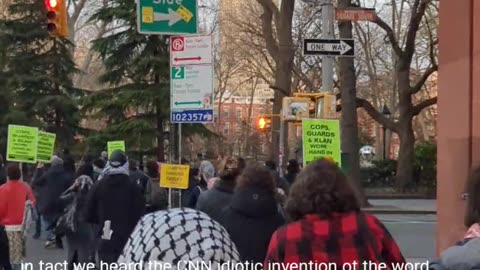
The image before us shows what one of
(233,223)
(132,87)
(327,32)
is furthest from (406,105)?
(233,223)

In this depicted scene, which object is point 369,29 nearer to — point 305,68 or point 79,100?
point 305,68

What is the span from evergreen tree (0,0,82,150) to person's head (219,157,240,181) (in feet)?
93.8

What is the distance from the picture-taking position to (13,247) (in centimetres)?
1129

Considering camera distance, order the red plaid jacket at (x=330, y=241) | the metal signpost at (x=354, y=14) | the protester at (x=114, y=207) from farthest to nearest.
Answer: the metal signpost at (x=354, y=14), the protester at (x=114, y=207), the red plaid jacket at (x=330, y=241)

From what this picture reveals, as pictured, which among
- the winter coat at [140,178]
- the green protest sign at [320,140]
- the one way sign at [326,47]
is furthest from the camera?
the winter coat at [140,178]

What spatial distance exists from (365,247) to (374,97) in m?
58.5

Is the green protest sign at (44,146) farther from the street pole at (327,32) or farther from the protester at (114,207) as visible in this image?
the protester at (114,207)

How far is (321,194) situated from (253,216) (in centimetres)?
236

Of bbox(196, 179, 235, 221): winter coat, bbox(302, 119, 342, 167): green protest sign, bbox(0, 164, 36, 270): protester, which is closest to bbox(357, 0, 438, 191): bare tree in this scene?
bbox(0, 164, 36, 270): protester

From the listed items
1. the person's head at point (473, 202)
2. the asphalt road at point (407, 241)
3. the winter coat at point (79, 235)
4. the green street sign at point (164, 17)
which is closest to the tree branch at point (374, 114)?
the asphalt road at point (407, 241)

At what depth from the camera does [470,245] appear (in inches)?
145

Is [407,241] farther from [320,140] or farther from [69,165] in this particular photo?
[320,140]

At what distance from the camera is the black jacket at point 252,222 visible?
6.45 m

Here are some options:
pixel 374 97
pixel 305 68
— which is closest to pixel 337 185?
pixel 305 68
